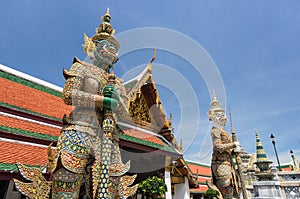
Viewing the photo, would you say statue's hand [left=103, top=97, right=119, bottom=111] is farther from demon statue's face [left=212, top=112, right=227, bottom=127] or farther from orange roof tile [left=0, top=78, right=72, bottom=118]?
demon statue's face [left=212, top=112, right=227, bottom=127]

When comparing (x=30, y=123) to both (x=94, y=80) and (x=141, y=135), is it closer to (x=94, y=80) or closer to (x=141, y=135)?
(x=94, y=80)

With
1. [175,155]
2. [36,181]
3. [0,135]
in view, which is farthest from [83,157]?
[175,155]

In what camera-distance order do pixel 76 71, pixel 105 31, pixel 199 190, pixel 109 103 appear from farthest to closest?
pixel 199 190 < pixel 105 31 < pixel 76 71 < pixel 109 103

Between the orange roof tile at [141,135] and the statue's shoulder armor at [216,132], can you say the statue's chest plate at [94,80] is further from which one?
the statue's shoulder armor at [216,132]

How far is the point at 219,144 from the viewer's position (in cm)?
693

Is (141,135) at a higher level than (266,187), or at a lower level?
higher

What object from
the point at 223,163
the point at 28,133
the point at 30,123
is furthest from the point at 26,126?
the point at 223,163

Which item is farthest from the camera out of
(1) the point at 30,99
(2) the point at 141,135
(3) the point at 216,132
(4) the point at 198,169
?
(4) the point at 198,169

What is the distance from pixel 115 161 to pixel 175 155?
A: 3704 millimetres

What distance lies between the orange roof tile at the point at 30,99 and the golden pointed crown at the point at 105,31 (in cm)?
287

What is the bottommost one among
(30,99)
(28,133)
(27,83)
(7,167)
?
(7,167)

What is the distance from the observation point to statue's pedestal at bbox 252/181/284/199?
32.9 ft

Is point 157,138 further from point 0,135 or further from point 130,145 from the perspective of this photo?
point 0,135

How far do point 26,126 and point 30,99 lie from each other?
1.46 meters
